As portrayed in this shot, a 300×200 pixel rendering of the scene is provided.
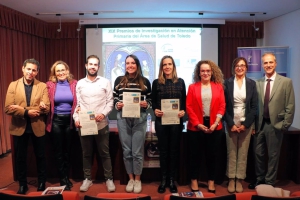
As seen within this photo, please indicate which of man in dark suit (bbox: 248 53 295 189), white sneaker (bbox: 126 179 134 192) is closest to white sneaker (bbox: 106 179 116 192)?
white sneaker (bbox: 126 179 134 192)

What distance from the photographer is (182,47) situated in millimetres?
6277

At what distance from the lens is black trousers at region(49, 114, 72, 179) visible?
295cm

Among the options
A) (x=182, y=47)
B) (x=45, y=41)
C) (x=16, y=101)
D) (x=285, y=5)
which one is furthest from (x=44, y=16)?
(x=285, y=5)

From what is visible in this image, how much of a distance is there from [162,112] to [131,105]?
1.10 ft

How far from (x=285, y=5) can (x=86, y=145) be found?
182 inches

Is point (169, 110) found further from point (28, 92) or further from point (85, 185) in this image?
point (28, 92)

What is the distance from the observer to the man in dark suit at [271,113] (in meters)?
2.86

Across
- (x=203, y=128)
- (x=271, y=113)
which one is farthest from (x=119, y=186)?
(x=271, y=113)

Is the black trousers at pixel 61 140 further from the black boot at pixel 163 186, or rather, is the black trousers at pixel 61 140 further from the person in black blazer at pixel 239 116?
the person in black blazer at pixel 239 116

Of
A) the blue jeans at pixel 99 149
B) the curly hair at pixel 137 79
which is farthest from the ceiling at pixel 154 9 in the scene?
the blue jeans at pixel 99 149

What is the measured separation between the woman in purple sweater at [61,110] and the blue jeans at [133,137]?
58cm

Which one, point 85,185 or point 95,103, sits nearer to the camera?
point 95,103

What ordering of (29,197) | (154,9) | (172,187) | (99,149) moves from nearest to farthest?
(29,197)
(172,187)
(99,149)
(154,9)

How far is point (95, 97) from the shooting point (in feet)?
9.47
